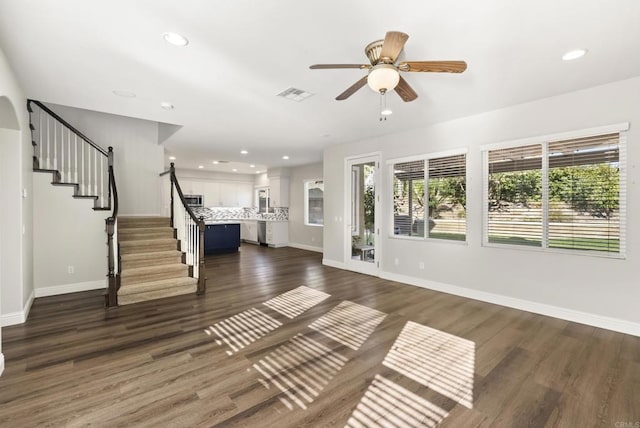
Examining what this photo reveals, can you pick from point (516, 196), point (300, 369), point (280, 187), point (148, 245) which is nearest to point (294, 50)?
point (300, 369)

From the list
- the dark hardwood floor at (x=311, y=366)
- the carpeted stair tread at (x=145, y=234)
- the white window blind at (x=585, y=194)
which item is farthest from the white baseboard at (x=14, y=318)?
the white window blind at (x=585, y=194)

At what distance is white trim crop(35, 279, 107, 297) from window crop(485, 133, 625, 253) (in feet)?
20.2

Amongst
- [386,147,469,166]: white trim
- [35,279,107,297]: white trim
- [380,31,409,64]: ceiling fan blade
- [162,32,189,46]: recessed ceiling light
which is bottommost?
[35,279,107,297]: white trim

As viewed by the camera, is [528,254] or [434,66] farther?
[528,254]

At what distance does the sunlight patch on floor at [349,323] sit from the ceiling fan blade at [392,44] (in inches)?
102

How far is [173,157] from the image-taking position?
8344 millimetres

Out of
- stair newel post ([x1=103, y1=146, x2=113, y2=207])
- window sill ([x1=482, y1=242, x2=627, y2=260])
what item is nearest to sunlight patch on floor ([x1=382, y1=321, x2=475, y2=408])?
window sill ([x1=482, y1=242, x2=627, y2=260])

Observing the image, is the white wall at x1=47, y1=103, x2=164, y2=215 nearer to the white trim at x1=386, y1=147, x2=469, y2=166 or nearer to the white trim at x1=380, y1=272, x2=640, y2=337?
the white trim at x1=386, y1=147, x2=469, y2=166

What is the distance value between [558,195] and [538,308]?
4.88 feet

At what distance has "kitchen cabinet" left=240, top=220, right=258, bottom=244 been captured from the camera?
35.3 feet

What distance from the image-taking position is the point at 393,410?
1.98 metres

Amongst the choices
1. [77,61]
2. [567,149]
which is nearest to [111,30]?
[77,61]

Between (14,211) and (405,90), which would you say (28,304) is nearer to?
(14,211)

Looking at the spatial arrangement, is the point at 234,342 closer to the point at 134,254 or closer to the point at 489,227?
the point at 134,254
